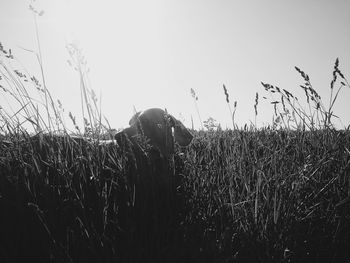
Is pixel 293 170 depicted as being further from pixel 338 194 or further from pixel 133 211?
pixel 133 211

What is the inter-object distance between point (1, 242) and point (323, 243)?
165 centimetres

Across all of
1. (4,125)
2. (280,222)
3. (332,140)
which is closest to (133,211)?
(280,222)

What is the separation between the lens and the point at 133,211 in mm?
1308

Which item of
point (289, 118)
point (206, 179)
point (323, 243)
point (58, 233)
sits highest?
point (289, 118)

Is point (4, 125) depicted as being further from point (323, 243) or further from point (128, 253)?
point (323, 243)

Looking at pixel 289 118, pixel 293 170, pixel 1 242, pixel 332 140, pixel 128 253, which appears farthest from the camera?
pixel 289 118

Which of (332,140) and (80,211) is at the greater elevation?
(332,140)

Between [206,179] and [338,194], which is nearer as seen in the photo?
[338,194]

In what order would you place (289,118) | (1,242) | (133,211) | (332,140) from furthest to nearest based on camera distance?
(289,118), (332,140), (133,211), (1,242)

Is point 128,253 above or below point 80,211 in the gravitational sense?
below

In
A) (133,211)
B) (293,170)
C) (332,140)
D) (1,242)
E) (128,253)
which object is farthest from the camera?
(332,140)

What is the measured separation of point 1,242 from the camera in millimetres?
1187

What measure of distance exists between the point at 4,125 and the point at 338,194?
94.7 inches

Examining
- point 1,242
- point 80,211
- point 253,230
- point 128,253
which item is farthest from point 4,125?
point 253,230
